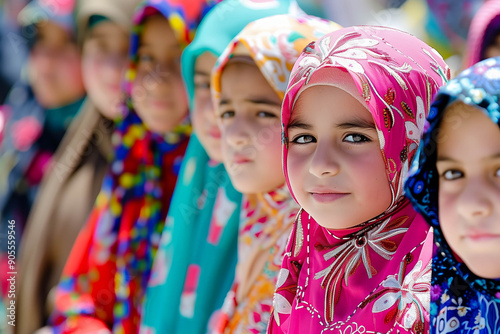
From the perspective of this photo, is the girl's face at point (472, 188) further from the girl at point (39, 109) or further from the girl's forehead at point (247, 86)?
the girl at point (39, 109)

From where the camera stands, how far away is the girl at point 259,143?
199 centimetres

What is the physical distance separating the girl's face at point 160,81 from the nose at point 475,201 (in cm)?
155

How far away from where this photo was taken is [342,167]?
154 centimetres

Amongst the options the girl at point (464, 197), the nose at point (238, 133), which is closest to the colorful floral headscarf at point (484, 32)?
the nose at point (238, 133)

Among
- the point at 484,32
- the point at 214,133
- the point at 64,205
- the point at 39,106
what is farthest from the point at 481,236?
the point at 39,106

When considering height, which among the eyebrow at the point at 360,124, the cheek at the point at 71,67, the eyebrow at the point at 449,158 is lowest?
the cheek at the point at 71,67

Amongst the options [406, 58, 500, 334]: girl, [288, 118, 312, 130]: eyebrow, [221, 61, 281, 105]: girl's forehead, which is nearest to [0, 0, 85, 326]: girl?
[221, 61, 281, 105]: girl's forehead

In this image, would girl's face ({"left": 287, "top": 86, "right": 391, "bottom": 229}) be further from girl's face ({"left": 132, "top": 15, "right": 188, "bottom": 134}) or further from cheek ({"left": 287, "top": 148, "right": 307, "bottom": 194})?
girl's face ({"left": 132, "top": 15, "right": 188, "bottom": 134})

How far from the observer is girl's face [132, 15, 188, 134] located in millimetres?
2657

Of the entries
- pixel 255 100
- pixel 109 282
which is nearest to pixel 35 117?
pixel 109 282

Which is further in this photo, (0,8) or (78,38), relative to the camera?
(0,8)

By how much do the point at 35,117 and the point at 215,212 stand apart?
152 centimetres

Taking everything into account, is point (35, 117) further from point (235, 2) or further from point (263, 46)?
point (263, 46)

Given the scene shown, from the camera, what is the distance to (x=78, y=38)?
3.28m
